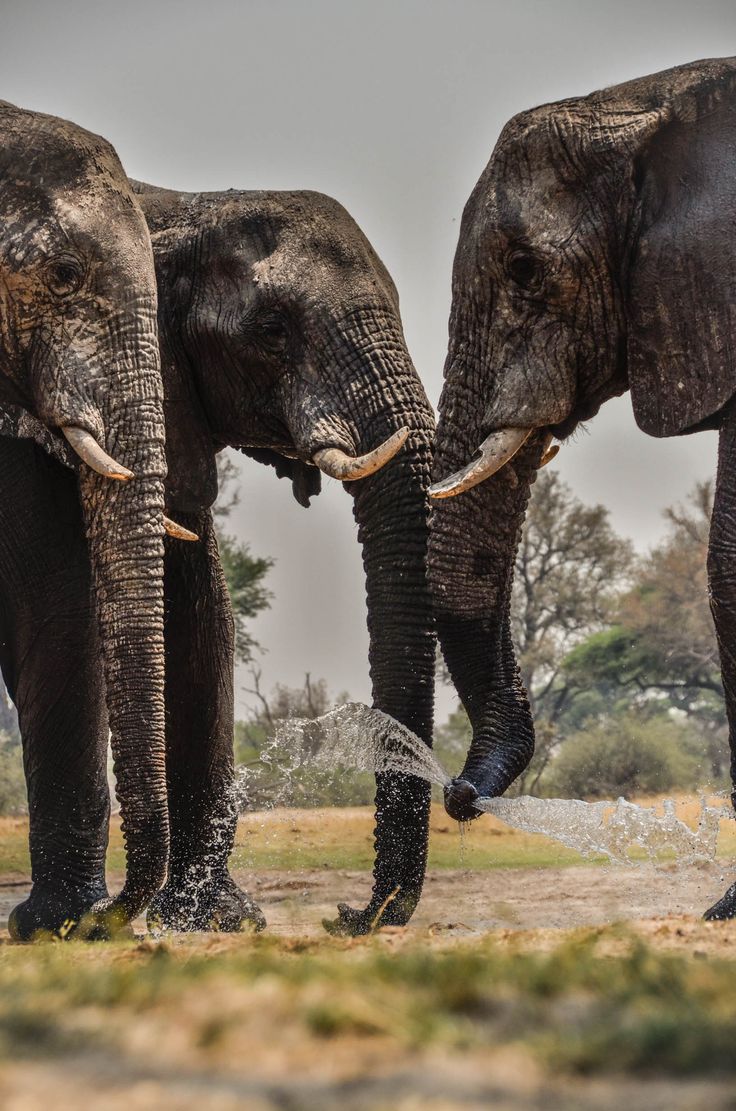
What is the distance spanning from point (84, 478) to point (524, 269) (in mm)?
1767

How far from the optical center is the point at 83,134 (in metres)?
6.36

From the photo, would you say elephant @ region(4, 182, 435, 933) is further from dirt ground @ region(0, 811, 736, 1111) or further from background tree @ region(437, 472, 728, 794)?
background tree @ region(437, 472, 728, 794)

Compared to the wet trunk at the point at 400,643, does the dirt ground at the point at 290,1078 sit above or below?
below

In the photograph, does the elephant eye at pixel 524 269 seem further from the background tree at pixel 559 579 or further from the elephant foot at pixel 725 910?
the background tree at pixel 559 579

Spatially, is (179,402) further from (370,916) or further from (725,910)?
(725,910)

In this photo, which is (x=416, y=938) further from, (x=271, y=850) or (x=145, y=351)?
(x=271, y=850)

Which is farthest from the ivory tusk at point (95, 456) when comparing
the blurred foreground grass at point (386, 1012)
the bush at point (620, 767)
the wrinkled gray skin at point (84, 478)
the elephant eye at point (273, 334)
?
the bush at point (620, 767)

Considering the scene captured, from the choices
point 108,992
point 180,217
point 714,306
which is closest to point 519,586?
point 180,217

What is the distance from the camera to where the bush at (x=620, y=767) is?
70.3ft

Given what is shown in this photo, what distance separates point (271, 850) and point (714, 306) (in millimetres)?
7031

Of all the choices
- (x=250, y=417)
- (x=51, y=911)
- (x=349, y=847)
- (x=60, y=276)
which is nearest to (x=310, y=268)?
(x=250, y=417)

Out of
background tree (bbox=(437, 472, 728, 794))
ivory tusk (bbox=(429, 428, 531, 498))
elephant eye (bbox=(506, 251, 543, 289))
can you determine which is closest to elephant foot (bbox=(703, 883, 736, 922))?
ivory tusk (bbox=(429, 428, 531, 498))

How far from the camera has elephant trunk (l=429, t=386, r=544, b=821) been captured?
5754 mm

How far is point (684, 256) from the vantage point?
536 cm
